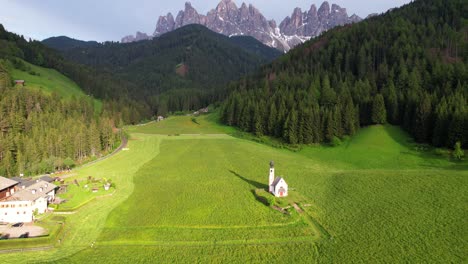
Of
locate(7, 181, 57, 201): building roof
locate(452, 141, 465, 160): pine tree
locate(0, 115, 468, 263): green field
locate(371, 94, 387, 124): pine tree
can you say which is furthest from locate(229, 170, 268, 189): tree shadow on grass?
locate(371, 94, 387, 124): pine tree

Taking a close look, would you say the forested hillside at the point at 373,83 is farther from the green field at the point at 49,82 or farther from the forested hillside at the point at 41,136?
the green field at the point at 49,82

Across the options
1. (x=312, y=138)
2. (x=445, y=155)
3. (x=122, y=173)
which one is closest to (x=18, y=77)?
(x=122, y=173)

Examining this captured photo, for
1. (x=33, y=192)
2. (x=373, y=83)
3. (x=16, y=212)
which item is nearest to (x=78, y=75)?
(x=33, y=192)

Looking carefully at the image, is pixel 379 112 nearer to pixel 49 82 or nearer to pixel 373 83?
pixel 373 83

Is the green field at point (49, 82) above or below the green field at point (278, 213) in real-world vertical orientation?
above

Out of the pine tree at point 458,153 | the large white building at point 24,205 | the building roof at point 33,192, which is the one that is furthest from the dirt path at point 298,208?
the pine tree at point 458,153

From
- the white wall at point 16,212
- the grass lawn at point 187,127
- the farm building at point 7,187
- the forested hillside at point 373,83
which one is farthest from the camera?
the grass lawn at point 187,127

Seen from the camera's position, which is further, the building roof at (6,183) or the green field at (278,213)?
the building roof at (6,183)

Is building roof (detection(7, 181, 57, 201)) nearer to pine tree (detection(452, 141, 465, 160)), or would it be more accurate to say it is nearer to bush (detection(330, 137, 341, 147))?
bush (detection(330, 137, 341, 147))
